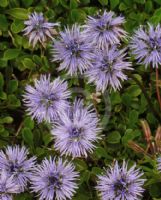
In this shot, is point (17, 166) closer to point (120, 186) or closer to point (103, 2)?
point (120, 186)

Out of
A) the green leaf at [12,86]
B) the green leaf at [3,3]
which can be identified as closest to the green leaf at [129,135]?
the green leaf at [12,86]

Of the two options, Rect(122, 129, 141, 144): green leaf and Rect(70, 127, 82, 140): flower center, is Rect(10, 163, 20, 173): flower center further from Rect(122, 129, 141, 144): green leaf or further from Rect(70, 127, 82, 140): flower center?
Rect(122, 129, 141, 144): green leaf

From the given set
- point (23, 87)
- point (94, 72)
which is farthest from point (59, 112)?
point (23, 87)

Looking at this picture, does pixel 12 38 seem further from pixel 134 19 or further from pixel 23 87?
pixel 134 19

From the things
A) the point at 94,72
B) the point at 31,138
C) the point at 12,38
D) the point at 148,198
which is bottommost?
the point at 148,198

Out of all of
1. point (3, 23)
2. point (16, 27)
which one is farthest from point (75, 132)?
point (3, 23)

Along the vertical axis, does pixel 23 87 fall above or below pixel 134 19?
below
